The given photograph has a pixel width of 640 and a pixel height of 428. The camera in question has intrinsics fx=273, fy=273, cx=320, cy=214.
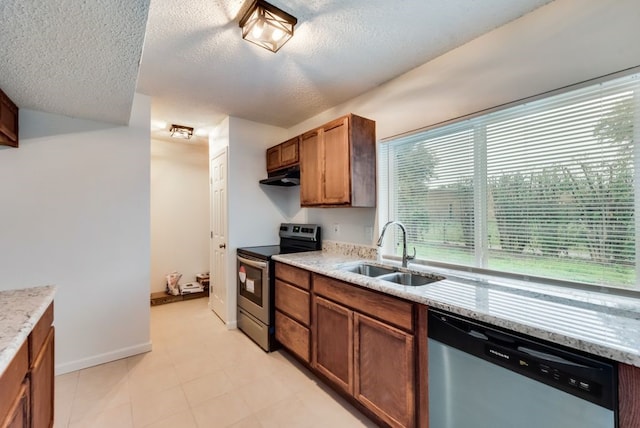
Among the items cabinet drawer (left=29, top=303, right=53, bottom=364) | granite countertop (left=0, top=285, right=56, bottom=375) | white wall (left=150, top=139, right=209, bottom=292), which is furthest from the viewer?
white wall (left=150, top=139, right=209, bottom=292)

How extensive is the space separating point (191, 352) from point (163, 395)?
0.64 meters

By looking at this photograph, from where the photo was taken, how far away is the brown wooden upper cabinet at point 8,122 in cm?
186

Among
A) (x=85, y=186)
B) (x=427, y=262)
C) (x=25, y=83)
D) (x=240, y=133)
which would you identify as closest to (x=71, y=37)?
(x=25, y=83)

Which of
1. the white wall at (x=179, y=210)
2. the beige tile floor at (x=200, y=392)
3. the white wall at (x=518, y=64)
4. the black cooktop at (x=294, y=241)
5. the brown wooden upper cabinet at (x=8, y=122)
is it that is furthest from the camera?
the white wall at (x=179, y=210)

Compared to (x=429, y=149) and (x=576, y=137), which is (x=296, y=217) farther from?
(x=576, y=137)

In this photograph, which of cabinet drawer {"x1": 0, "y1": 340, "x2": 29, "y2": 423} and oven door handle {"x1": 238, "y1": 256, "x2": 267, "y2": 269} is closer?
cabinet drawer {"x1": 0, "y1": 340, "x2": 29, "y2": 423}

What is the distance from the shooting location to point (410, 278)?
80.0 inches

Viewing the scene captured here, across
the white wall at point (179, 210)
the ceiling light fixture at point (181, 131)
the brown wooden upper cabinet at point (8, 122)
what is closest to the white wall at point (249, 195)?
the ceiling light fixture at point (181, 131)

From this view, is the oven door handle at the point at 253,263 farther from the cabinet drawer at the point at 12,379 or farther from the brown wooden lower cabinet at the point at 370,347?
the cabinet drawer at the point at 12,379

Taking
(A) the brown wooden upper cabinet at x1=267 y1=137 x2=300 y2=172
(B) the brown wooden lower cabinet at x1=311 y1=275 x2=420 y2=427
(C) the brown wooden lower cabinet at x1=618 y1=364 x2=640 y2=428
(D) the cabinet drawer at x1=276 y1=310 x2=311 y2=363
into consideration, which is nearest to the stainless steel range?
(D) the cabinet drawer at x1=276 y1=310 x2=311 y2=363

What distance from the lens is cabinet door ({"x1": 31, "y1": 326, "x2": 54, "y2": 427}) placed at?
1.14 m

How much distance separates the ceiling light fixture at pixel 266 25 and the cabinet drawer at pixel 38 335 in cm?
185

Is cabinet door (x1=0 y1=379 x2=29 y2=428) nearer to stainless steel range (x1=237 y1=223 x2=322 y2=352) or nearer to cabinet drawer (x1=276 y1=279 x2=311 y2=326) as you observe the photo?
cabinet drawer (x1=276 y1=279 x2=311 y2=326)

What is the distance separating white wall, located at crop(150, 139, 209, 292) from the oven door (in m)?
1.86
